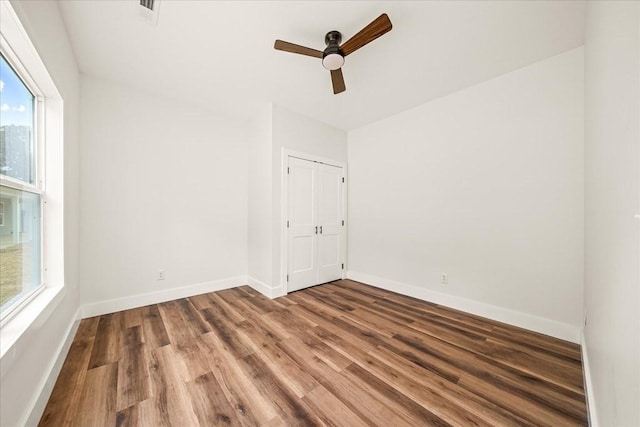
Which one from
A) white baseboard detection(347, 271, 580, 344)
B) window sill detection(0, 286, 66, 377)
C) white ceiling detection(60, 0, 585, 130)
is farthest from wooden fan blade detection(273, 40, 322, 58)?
white baseboard detection(347, 271, 580, 344)

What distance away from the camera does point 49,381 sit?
4.68ft

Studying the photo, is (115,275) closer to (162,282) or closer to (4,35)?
(162,282)

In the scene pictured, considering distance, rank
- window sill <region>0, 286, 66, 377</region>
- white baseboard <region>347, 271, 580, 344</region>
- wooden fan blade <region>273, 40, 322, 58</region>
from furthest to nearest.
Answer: white baseboard <region>347, 271, 580, 344</region> < wooden fan blade <region>273, 40, 322, 58</region> < window sill <region>0, 286, 66, 377</region>

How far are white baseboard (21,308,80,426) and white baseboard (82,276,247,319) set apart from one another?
46 cm

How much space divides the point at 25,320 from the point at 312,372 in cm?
167

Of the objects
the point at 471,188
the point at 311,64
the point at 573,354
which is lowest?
the point at 573,354

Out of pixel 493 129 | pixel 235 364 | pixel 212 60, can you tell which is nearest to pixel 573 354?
pixel 493 129

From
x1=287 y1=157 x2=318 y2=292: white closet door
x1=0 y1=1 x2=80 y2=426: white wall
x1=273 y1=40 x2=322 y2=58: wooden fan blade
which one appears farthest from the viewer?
x1=287 y1=157 x2=318 y2=292: white closet door

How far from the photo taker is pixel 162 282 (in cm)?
299

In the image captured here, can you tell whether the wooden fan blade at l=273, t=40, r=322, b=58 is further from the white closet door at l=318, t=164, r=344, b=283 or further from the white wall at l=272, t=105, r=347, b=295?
the white closet door at l=318, t=164, r=344, b=283

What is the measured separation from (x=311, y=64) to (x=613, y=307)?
2738 millimetres

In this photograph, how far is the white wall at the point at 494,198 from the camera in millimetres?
2123

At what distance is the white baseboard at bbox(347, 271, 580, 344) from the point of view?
2.12 m

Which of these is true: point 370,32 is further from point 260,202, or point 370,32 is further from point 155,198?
point 155,198
